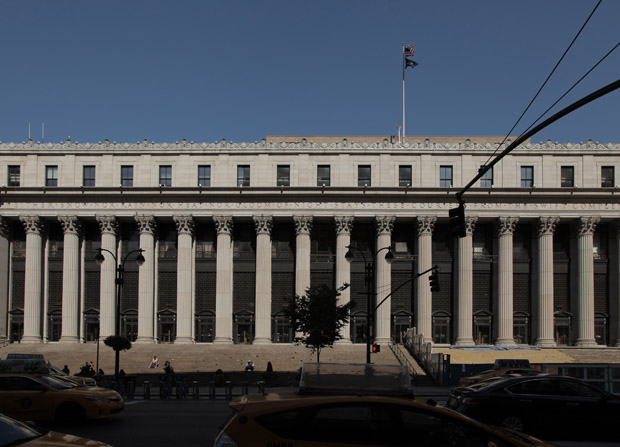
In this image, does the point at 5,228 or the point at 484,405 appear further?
the point at 5,228

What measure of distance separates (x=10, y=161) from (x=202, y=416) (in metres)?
44.3

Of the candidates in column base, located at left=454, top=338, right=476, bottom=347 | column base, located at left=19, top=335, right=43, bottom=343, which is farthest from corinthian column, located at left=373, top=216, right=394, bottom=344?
column base, located at left=19, top=335, right=43, bottom=343

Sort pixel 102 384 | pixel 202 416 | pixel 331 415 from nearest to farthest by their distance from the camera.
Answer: pixel 331 415 → pixel 202 416 → pixel 102 384

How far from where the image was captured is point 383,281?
5572 centimetres

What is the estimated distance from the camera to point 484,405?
1639cm

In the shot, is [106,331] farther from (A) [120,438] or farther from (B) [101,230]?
(A) [120,438]

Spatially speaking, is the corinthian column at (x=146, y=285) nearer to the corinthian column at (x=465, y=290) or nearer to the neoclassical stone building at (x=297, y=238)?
the neoclassical stone building at (x=297, y=238)

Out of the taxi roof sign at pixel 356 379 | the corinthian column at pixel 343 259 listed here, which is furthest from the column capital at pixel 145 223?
the taxi roof sign at pixel 356 379

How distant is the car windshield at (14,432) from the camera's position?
10000mm

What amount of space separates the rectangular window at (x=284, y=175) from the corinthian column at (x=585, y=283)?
24748mm

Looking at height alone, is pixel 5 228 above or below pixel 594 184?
below

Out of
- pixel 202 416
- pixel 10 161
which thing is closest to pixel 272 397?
pixel 202 416

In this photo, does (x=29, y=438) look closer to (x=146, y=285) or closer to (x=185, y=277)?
(x=185, y=277)

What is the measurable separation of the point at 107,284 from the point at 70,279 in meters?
3.19
